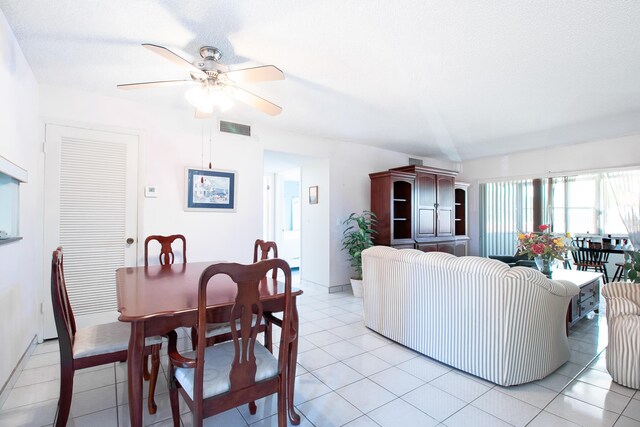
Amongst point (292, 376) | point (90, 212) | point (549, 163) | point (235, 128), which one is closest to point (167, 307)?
point (292, 376)

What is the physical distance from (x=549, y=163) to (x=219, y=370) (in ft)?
19.5

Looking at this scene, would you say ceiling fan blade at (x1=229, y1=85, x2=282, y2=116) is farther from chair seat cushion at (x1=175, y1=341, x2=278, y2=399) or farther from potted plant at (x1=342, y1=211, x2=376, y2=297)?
potted plant at (x1=342, y1=211, x2=376, y2=297)

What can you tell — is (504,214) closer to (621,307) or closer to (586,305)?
(586,305)

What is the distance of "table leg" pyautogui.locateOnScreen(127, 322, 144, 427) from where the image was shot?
53.3 inches

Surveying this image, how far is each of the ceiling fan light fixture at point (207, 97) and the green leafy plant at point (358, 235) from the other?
2.76 meters

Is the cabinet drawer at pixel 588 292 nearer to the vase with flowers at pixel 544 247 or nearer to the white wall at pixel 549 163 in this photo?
A: the vase with flowers at pixel 544 247

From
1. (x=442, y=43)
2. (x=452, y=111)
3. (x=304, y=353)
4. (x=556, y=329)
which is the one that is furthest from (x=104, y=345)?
(x=452, y=111)

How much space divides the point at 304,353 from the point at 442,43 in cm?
261

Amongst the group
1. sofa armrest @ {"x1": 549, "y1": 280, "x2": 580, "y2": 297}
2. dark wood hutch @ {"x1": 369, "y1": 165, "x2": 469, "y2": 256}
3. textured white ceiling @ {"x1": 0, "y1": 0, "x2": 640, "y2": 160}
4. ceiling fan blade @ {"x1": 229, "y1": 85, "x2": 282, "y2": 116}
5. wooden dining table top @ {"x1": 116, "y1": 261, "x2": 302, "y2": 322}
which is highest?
textured white ceiling @ {"x1": 0, "y1": 0, "x2": 640, "y2": 160}

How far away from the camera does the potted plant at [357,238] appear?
14.7 ft

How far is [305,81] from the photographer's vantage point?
2721 millimetres

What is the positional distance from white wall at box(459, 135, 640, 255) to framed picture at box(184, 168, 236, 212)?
4870mm

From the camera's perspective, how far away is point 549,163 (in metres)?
5.16

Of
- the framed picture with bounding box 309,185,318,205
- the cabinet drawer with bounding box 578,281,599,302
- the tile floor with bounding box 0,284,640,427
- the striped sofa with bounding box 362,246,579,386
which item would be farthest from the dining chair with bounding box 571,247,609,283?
the framed picture with bounding box 309,185,318,205
